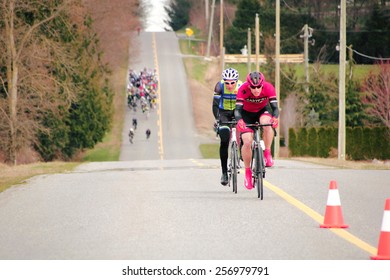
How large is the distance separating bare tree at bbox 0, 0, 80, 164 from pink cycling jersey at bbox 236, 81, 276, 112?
3166 cm

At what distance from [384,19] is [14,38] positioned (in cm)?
5675

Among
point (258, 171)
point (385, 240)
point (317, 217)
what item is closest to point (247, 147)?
point (258, 171)

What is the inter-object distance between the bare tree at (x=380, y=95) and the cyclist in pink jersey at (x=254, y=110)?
50343 mm

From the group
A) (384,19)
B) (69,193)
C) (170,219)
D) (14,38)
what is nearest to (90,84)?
(14,38)

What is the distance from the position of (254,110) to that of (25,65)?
3589cm

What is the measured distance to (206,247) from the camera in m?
12.5

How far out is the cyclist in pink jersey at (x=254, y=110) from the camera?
1775 centimetres

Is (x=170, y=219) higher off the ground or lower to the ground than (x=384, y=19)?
lower

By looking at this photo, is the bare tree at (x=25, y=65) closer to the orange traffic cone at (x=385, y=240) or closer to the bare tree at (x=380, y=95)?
the bare tree at (x=380, y=95)

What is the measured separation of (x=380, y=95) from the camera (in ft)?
241

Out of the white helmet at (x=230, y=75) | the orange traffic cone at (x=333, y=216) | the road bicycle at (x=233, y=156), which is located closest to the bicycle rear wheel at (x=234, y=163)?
the road bicycle at (x=233, y=156)

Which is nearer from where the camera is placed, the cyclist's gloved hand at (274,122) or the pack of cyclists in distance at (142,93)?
the cyclist's gloved hand at (274,122)

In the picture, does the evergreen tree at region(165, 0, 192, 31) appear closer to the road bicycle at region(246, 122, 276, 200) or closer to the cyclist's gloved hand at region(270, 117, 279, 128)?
the road bicycle at region(246, 122, 276, 200)

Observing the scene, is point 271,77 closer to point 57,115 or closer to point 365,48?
point 365,48
